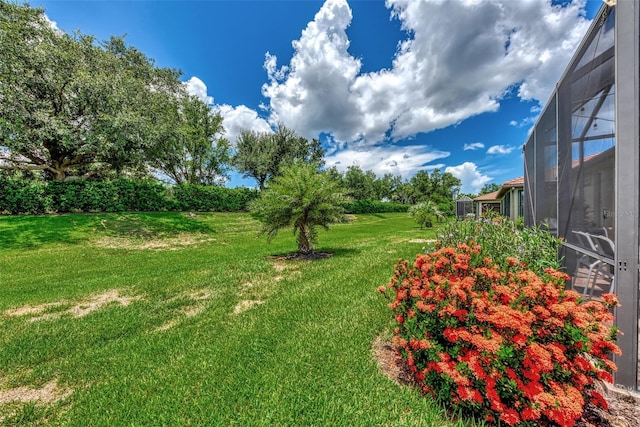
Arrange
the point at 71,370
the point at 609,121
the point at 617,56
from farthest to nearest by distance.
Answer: the point at 71,370
the point at 609,121
the point at 617,56

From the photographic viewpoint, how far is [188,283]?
5523mm

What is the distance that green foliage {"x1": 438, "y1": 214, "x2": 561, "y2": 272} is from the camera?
11.2 feet

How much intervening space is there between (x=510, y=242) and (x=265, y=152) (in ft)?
94.3

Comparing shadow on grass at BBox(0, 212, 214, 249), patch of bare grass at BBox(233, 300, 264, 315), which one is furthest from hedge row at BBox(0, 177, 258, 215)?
patch of bare grass at BBox(233, 300, 264, 315)

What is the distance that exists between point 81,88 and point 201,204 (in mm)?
9388

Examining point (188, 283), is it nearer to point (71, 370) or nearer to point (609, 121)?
point (71, 370)

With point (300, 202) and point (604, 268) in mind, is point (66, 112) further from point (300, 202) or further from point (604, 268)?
point (604, 268)

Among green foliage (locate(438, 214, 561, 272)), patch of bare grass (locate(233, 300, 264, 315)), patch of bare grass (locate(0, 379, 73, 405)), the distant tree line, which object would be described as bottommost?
patch of bare grass (locate(0, 379, 73, 405))

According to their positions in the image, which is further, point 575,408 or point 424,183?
point 424,183

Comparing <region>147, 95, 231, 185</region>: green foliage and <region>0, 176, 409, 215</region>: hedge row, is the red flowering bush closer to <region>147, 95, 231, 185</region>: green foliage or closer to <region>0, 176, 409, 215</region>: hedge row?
<region>0, 176, 409, 215</region>: hedge row

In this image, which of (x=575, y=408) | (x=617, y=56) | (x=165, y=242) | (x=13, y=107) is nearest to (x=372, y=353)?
(x=575, y=408)

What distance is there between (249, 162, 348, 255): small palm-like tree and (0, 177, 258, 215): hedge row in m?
13.1

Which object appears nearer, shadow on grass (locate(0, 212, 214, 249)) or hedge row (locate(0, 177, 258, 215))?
shadow on grass (locate(0, 212, 214, 249))

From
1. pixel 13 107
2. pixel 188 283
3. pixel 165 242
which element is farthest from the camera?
pixel 165 242
